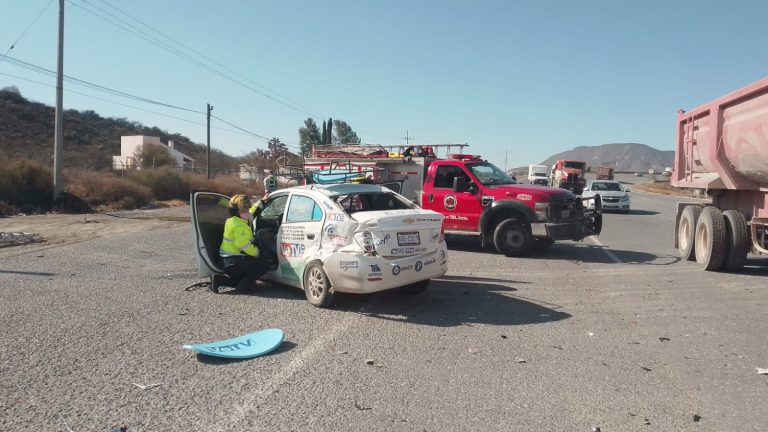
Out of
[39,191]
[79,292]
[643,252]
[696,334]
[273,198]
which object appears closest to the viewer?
[696,334]

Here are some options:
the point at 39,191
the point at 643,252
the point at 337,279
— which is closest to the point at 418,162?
the point at 643,252

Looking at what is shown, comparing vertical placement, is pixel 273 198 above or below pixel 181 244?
above

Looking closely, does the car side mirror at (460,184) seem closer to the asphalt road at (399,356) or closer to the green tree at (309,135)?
the asphalt road at (399,356)

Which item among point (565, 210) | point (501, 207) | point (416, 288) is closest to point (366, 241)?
point (416, 288)

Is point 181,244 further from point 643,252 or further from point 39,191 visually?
point 39,191

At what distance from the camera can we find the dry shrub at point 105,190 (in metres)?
27.4

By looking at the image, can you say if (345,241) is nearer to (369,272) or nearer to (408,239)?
(369,272)

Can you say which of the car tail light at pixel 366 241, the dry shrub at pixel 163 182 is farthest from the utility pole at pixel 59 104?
the car tail light at pixel 366 241

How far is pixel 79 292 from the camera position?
317 inches

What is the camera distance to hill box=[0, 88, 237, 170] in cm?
5666

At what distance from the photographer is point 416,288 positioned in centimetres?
797

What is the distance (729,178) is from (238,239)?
8.33m

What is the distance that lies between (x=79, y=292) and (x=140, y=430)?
5.05m

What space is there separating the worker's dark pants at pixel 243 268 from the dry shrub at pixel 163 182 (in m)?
26.8
